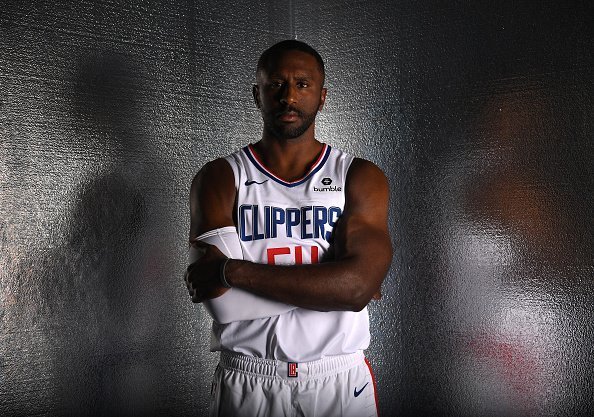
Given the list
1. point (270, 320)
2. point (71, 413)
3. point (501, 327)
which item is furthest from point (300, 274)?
point (71, 413)

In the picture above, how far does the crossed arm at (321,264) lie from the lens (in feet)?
6.05

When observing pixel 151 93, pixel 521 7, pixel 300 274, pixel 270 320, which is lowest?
pixel 270 320

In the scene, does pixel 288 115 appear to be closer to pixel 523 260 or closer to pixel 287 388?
pixel 287 388

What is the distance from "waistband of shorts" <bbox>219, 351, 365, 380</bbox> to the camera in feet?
6.48

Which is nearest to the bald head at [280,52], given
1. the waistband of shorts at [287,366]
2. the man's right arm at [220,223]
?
the man's right arm at [220,223]

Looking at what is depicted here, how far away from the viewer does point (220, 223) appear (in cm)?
198

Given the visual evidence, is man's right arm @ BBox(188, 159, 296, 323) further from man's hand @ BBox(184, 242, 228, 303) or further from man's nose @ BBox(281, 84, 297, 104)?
man's nose @ BBox(281, 84, 297, 104)

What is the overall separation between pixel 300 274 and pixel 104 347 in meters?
1.33

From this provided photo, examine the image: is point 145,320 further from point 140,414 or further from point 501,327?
point 501,327

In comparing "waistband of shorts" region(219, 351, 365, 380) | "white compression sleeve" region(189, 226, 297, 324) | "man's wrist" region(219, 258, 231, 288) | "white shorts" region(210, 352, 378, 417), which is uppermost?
"man's wrist" region(219, 258, 231, 288)

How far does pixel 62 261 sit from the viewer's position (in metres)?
2.70

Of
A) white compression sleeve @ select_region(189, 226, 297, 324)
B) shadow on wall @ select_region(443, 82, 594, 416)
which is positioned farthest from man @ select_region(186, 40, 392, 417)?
shadow on wall @ select_region(443, 82, 594, 416)

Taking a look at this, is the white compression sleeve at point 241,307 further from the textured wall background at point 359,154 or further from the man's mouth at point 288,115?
the textured wall background at point 359,154

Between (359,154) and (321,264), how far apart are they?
1.40 metres
